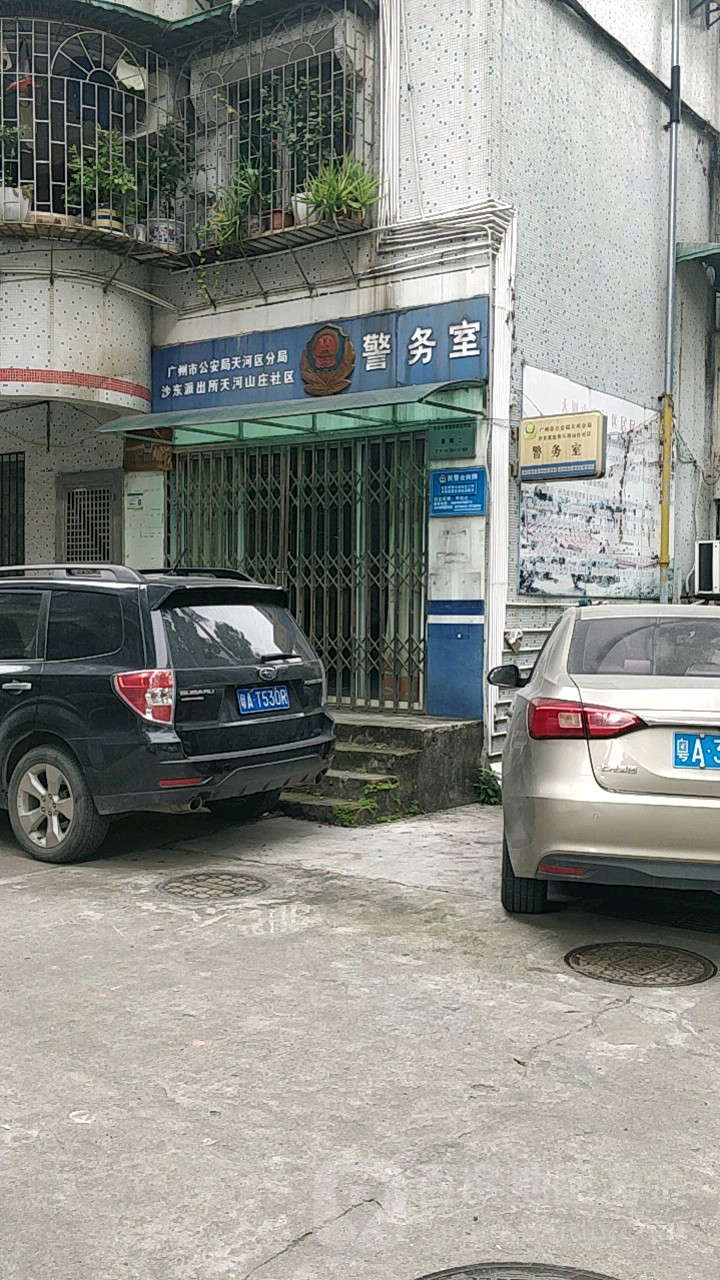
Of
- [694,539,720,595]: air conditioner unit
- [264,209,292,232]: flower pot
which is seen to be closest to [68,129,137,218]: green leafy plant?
[264,209,292,232]: flower pot

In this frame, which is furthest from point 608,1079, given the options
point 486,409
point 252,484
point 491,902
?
point 252,484

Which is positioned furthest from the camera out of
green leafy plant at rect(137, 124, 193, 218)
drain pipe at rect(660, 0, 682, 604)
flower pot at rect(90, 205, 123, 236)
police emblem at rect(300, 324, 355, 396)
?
drain pipe at rect(660, 0, 682, 604)

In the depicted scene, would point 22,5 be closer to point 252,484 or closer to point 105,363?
point 105,363

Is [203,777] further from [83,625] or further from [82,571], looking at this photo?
[82,571]

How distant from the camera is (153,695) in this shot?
251 inches

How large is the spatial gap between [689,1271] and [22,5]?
35.2 ft

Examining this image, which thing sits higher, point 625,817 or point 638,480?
point 638,480

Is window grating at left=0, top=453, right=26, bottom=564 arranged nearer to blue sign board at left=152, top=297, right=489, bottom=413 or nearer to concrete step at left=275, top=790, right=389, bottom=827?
blue sign board at left=152, top=297, right=489, bottom=413

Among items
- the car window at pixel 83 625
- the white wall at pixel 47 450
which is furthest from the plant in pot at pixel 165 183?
the car window at pixel 83 625

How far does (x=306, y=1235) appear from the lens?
2820mm

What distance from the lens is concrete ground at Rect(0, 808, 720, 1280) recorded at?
2807mm

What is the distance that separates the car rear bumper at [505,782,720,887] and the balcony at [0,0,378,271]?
20.9 ft

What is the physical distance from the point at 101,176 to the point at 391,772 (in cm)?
584

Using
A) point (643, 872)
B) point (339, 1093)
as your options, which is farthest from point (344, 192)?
point (339, 1093)
